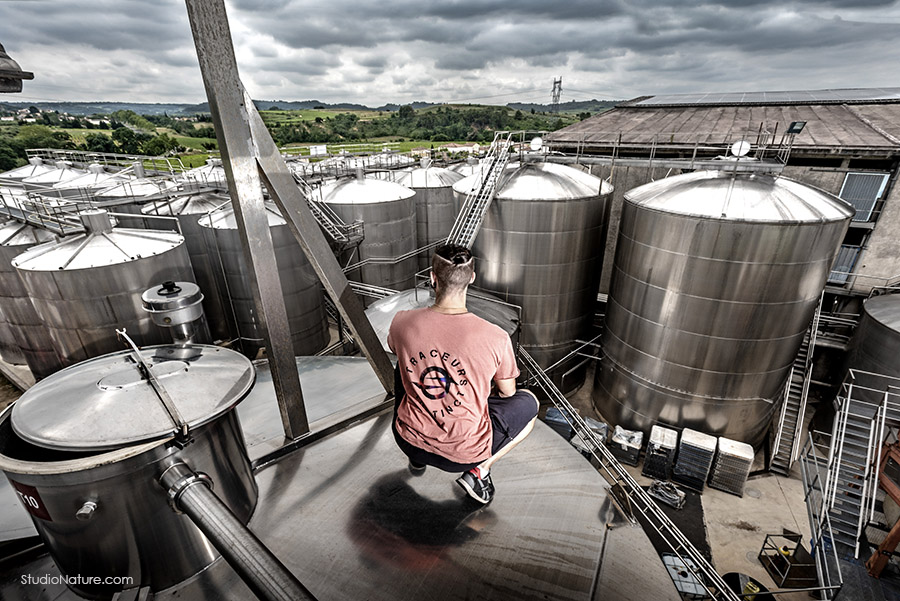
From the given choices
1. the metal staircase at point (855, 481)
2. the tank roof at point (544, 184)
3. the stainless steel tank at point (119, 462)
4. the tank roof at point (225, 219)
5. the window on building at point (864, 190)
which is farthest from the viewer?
the tank roof at point (225, 219)

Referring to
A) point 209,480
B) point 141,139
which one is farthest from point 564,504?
point 141,139

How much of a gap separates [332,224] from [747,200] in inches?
542

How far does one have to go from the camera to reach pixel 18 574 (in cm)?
308

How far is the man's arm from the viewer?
338cm

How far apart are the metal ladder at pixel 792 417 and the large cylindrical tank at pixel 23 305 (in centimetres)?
2354

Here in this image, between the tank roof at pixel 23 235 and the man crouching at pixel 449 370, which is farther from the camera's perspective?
the tank roof at pixel 23 235

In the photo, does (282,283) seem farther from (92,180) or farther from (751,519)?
(92,180)

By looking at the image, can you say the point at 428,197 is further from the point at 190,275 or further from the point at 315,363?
the point at 315,363

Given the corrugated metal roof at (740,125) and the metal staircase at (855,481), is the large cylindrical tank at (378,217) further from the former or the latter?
the metal staircase at (855,481)

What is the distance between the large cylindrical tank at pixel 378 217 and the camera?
1711 centimetres

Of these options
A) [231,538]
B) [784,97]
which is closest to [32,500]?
[231,538]

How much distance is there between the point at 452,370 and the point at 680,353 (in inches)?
415

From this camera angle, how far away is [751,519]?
35.3ft

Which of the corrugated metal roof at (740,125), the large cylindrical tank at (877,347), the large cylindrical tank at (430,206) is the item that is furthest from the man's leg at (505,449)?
the large cylindrical tank at (430,206)
